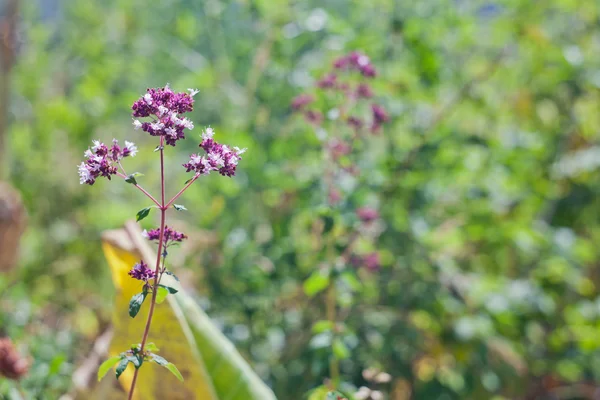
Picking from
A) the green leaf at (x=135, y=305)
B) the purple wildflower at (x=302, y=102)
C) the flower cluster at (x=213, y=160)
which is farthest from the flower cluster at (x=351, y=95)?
the green leaf at (x=135, y=305)

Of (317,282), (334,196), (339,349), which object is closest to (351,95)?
(334,196)

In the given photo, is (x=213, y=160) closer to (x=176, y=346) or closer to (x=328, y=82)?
(x=176, y=346)

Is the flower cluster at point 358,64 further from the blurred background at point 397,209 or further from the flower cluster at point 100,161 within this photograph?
the flower cluster at point 100,161

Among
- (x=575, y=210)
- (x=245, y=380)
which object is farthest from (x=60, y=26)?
(x=245, y=380)

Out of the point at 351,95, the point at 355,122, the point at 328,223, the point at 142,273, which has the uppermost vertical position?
the point at 351,95

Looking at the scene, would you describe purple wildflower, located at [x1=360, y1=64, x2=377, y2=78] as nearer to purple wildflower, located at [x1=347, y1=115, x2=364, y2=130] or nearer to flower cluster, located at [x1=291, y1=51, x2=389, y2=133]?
flower cluster, located at [x1=291, y1=51, x2=389, y2=133]

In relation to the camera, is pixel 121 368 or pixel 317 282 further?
pixel 317 282
